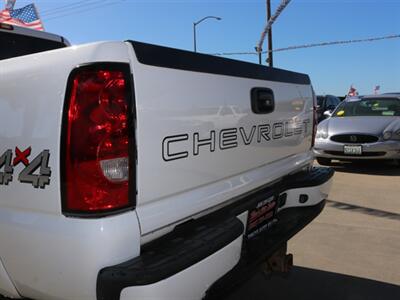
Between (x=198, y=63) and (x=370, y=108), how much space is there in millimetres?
8606

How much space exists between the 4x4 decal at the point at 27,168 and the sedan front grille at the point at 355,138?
7939 millimetres

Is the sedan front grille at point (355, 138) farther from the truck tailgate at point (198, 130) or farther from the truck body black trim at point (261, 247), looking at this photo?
the truck tailgate at point (198, 130)

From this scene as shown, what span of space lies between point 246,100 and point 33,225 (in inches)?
52.9

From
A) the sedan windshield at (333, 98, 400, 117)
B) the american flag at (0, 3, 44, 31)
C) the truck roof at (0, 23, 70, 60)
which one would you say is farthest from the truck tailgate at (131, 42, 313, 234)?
the sedan windshield at (333, 98, 400, 117)

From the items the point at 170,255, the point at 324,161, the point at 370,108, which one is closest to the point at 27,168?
the point at 170,255

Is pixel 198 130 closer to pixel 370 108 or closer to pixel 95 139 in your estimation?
pixel 95 139

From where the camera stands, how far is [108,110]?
1780 mm

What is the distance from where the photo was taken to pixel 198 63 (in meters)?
2.21

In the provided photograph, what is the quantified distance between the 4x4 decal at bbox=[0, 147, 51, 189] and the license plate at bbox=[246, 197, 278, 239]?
4.35 feet

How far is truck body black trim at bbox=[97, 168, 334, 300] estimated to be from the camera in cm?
170

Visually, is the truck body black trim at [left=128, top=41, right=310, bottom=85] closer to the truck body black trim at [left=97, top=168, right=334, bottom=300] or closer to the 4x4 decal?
the 4x4 decal

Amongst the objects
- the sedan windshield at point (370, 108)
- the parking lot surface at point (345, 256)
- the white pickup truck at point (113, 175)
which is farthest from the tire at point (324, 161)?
the white pickup truck at point (113, 175)

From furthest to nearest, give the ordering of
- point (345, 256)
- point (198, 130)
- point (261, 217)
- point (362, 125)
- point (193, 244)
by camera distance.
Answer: point (362, 125) < point (345, 256) < point (261, 217) < point (198, 130) < point (193, 244)

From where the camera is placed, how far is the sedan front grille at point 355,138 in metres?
8.73
